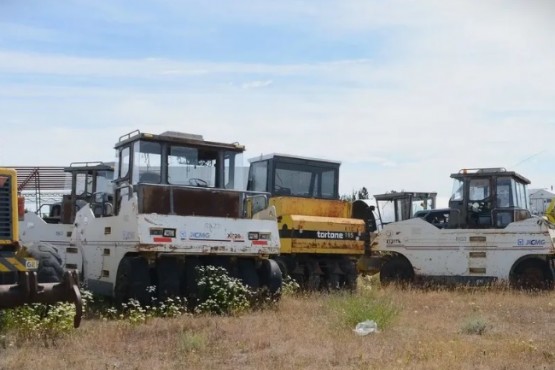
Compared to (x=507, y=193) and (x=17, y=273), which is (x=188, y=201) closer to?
(x=17, y=273)

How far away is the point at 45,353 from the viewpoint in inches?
289

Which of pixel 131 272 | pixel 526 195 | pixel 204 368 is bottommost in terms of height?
pixel 204 368

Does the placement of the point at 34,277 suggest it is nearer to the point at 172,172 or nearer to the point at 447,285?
the point at 172,172

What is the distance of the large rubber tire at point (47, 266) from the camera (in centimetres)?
857

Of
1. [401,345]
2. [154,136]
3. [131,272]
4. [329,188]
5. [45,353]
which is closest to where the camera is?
[45,353]

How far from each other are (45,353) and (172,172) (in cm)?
420

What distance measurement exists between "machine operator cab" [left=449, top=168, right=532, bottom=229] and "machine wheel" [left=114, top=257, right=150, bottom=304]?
27.3 ft

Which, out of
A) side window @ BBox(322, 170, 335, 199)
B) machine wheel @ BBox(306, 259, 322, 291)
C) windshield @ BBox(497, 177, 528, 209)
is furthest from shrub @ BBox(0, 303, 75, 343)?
windshield @ BBox(497, 177, 528, 209)

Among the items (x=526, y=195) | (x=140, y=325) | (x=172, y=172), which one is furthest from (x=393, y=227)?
(x=140, y=325)

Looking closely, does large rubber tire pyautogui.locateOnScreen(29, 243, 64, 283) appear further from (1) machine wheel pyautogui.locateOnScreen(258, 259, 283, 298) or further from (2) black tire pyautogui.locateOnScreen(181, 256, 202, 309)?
(1) machine wheel pyautogui.locateOnScreen(258, 259, 283, 298)

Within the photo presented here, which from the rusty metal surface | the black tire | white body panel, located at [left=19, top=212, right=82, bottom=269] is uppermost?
the rusty metal surface

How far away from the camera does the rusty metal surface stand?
10375 millimetres

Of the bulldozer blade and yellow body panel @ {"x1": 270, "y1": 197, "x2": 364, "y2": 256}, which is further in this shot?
yellow body panel @ {"x1": 270, "y1": 197, "x2": 364, "y2": 256}

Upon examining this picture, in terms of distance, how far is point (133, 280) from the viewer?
32.8ft
